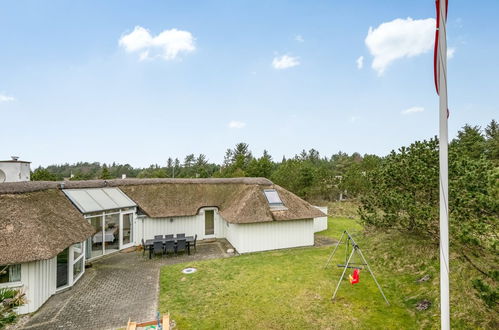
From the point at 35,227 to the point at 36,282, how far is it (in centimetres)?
181

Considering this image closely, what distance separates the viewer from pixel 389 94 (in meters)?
14.5

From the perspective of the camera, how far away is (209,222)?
16797 mm

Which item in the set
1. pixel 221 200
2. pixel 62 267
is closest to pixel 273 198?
pixel 221 200

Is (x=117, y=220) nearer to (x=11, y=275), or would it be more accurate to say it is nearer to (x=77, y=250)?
(x=77, y=250)

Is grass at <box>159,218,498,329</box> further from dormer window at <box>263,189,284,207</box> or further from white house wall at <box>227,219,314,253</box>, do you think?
dormer window at <box>263,189,284,207</box>

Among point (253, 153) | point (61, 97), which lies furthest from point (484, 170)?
point (253, 153)

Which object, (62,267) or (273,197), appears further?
(273,197)

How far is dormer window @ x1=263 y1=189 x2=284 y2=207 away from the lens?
14420 millimetres

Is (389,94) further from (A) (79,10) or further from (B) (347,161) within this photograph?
(B) (347,161)

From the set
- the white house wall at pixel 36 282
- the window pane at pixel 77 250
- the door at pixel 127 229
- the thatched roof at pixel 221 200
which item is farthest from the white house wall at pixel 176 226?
the white house wall at pixel 36 282

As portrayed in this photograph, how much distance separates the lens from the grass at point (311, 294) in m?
6.99

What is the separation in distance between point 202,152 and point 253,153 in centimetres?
1884

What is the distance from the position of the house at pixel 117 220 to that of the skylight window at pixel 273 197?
7 cm

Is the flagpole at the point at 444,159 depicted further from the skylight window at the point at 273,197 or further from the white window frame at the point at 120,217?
the white window frame at the point at 120,217
